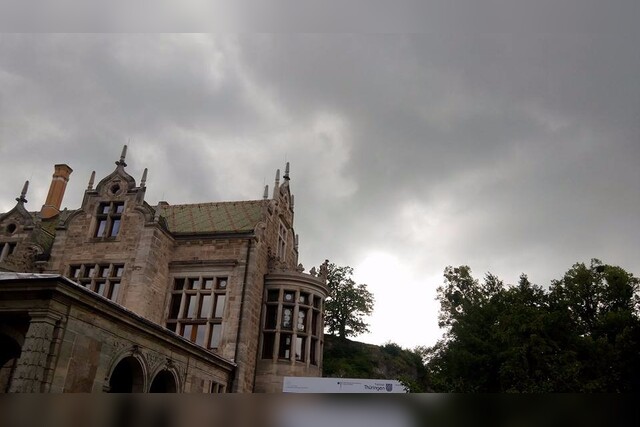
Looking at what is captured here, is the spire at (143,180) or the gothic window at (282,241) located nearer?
the spire at (143,180)

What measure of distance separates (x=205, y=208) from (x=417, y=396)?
26.3 m

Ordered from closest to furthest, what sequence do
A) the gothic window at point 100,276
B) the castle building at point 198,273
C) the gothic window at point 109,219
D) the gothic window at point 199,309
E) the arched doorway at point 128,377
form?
the arched doorway at point 128,377 → the castle building at point 198,273 → the gothic window at point 199,309 → the gothic window at point 100,276 → the gothic window at point 109,219

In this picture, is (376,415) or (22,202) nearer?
(376,415)

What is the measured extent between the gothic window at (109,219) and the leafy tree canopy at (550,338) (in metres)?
18.2

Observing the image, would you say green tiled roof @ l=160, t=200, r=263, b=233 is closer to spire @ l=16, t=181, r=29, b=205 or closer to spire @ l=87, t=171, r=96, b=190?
spire @ l=87, t=171, r=96, b=190

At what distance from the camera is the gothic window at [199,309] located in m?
20.9

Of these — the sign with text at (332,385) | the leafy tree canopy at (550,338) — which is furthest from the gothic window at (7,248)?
the leafy tree canopy at (550,338)

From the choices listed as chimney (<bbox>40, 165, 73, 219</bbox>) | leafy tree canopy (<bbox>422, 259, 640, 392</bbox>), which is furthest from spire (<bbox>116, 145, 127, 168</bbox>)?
leafy tree canopy (<bbox>422, 259, 640, 392</bbox>)

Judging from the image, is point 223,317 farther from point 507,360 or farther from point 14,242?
point 507,360

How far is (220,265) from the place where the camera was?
21.9m

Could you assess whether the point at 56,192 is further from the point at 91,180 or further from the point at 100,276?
the point at 100,276

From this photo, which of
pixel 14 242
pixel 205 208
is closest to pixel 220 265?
pixel 205 208

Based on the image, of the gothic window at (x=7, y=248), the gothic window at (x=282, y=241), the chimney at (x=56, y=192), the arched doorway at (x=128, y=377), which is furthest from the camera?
the chimney at (x=56, y=192)

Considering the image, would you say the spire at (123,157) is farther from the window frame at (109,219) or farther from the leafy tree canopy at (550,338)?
the leafy tree canopy at (550,338)
